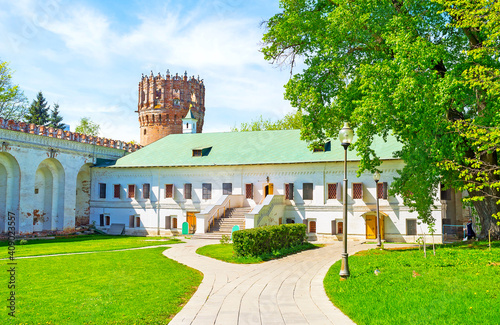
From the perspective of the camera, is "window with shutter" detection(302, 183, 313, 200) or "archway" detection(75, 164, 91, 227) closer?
"window with shutter" detection(302, 183, 313, 200)

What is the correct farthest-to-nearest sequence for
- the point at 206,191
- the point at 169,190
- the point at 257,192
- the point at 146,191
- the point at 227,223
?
the point at 146,191 < the point at 169,190 < the point at 206,191 < the point at 257,192 < the point at 227,223

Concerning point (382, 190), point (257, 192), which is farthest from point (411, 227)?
point (257, 192)

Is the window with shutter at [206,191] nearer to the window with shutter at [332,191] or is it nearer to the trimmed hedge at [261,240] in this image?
the window with shutter at [332,191]

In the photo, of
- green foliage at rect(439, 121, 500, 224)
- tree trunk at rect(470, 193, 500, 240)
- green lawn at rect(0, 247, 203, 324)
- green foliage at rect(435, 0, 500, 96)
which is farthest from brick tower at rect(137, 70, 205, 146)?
green foliage at rect(435, 0, 500, 96)

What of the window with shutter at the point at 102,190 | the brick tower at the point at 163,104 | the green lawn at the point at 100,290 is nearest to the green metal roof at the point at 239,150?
the window with shutter at the point at 102,190

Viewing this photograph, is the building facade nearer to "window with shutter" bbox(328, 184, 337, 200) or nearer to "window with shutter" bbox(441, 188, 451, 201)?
"window with shutter" bbox(328, 184, 337, 200)

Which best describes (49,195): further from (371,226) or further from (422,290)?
(422,290)

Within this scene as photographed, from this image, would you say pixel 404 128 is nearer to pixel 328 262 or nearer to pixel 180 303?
pixel 328 262

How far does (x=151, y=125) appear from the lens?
68.4 m

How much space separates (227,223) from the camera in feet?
109

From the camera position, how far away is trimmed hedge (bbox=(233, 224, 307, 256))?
65.0 ft

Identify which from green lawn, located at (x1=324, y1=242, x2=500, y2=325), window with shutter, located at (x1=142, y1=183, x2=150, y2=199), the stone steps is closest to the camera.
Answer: green lawn, located at (x1=324, y1=242, x2=500, y2=325)

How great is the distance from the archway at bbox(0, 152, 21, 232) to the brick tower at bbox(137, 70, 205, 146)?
33.5 m

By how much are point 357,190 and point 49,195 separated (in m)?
26.3
